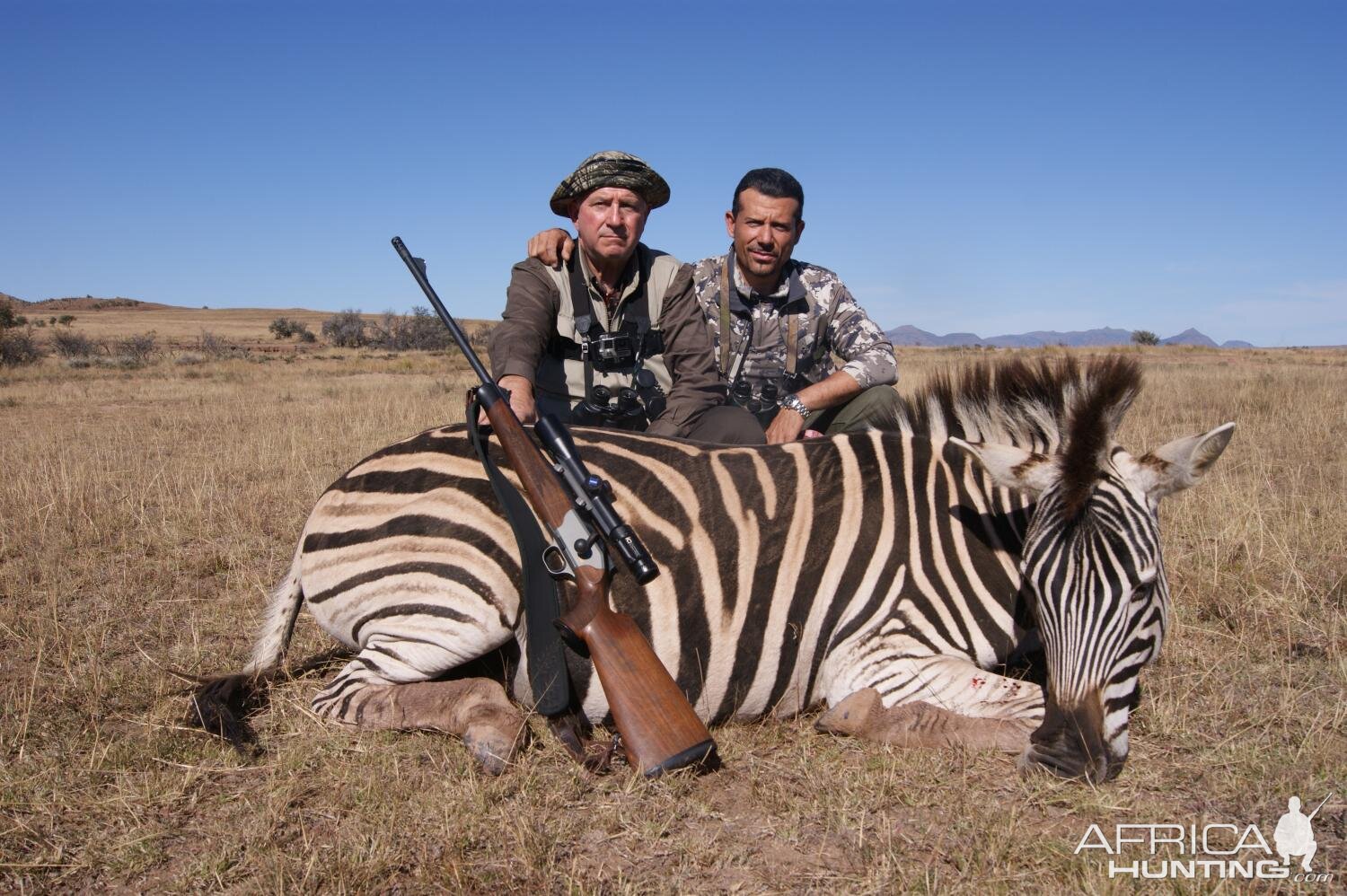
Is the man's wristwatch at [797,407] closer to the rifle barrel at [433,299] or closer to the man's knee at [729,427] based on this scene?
the man's knee at [729,427]

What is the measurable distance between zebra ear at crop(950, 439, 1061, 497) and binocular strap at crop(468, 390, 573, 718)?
1.45 metres

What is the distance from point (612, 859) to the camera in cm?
239

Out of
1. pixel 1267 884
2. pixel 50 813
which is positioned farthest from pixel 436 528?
pixel 1267 884

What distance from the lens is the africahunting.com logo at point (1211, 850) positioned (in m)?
2.22

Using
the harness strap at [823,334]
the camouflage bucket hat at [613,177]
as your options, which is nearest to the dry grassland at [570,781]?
the harness strap at [823,334]

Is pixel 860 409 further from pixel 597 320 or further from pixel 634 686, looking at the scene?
pixel 634 686

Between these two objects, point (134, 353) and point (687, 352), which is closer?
point (687, 352)

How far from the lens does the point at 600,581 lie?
112 inches

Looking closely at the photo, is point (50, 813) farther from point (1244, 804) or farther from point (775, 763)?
point (1244, 804)

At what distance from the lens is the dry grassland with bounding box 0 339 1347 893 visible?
2314mm

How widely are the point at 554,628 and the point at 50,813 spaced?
1.56 meters

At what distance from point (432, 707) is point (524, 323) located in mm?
2137

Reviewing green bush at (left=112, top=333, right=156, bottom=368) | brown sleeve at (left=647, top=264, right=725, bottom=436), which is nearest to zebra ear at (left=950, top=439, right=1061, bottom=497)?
brown sleeve at (left=647, top=264, right=725, bottom=436)

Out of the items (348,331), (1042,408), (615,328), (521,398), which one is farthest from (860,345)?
(348,331)
